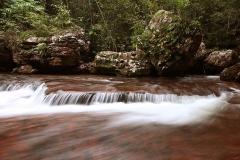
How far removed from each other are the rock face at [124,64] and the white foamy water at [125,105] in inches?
135

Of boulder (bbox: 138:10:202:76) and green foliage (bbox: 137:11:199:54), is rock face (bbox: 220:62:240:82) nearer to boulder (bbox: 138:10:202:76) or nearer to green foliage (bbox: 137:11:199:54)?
boulder (bbox: 138:10:202:76)

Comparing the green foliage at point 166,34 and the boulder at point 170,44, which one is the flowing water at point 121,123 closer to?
the boulder at point 170,44

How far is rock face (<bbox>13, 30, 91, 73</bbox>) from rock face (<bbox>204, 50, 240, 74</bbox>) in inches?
285

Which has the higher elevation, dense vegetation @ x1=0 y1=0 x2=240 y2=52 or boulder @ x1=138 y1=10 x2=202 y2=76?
dense vegetation @ x1=0 y1=0 x2=240 y2=52

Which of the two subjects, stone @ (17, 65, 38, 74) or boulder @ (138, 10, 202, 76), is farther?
stone @ (17, 65, 38, 74)

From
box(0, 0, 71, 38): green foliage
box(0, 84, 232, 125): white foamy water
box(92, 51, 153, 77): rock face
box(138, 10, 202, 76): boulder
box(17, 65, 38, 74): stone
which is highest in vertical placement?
box(0, 0, 71, 38): green foliage

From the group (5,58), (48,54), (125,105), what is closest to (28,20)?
(5,58)

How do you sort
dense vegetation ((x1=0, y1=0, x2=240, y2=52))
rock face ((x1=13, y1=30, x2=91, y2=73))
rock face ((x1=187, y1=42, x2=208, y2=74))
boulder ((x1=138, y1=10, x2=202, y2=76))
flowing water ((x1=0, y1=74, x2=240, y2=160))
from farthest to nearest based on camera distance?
dense vegetation ((x1=0, y1=0, x2=240, y2=52)) → rock face ((x1=187, y1=42, x2=208, y2=74)) → rock face ((x1=13, y1=30, x2=91, y2=73)) → boulder ((x1=138, y1=10, x2=202, y2=76)) → flowing water ((x1=0, y1=74, x2=240, y2=160))

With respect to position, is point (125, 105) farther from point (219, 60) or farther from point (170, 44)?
point (219, 60)

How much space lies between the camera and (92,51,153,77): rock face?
331 inches

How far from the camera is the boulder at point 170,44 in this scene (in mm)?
7523

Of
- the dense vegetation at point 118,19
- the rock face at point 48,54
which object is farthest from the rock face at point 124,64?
the rock face at point 48,54

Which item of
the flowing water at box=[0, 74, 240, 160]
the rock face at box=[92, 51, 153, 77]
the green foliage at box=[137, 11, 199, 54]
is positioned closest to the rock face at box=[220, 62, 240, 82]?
the flowing water at box=[0, 74, 240, 160]

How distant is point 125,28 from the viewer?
1234 centimetres
